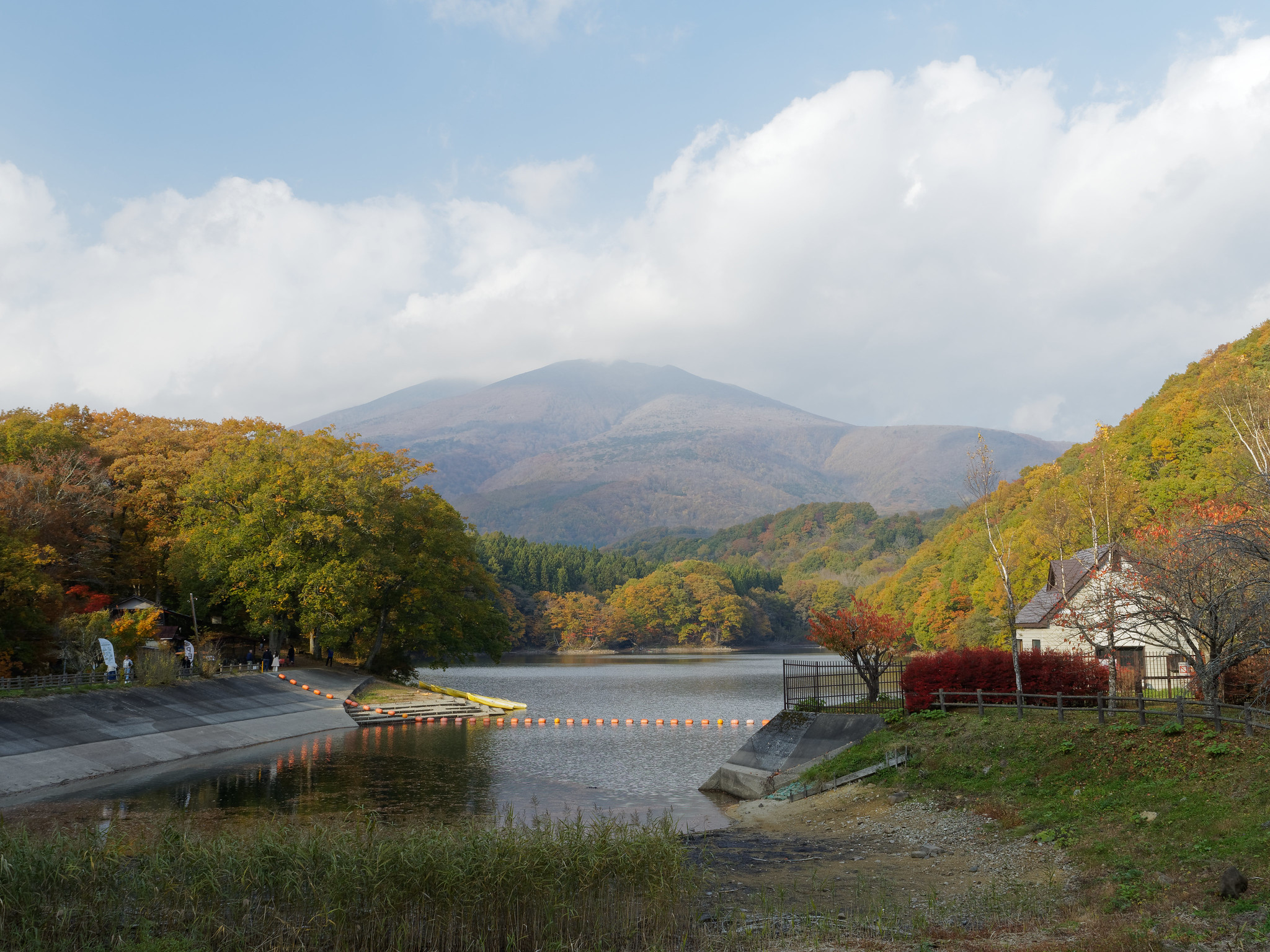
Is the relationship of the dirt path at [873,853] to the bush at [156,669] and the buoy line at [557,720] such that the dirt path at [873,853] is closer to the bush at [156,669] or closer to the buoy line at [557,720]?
the buoy line at [557,720]

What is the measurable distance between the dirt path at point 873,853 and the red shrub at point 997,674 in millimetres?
4319

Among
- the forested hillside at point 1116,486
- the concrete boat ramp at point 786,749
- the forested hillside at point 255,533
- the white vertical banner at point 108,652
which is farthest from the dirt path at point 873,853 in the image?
the forested hillside at point 255,533

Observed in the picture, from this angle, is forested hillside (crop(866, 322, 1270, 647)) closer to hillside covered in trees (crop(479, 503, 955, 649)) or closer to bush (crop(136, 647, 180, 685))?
bush (crop(136, 647, 180, 685))

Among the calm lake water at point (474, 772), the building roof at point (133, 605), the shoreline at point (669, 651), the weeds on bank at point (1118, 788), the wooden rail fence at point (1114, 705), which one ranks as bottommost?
the shoreline at point (669, 651)

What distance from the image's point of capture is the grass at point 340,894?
10766mm

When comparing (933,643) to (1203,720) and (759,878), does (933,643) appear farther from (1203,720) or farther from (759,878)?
(759,878)

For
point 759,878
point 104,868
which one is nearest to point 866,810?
point 759,878

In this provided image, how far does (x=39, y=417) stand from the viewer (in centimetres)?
5538

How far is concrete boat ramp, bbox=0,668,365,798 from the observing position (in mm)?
25922

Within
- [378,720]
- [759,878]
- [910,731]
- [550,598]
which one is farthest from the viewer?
[550,598]

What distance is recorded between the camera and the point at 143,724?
32156 millimetres

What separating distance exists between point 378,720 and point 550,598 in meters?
100

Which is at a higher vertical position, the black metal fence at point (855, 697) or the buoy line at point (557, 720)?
the black metal fence at point (855, 697)

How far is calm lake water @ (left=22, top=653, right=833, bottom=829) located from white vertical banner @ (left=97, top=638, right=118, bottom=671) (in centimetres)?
693
